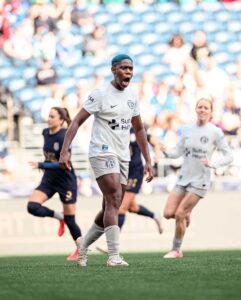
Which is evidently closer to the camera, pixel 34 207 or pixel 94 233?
pixel 94 233

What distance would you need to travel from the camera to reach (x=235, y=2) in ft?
81.6

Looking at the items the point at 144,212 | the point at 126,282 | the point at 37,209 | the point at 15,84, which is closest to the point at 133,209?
the point at 144,212

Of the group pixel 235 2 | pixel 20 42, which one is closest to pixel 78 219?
pixel 20 42

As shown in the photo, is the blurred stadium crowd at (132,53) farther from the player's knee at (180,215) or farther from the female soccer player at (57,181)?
the player's knee at (180,215)

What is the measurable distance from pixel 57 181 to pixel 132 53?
A: 10560 mm

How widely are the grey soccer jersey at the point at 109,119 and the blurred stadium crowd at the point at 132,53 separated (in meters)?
9.14

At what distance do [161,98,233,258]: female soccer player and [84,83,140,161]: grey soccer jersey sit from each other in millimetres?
3013

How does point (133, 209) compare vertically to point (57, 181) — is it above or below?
below

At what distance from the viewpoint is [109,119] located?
376 inches

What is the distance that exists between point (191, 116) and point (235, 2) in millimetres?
5649

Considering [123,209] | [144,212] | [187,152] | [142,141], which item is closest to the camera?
[142,141]

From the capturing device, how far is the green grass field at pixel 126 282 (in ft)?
21.6

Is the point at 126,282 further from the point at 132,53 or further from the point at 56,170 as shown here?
the point at 132,53

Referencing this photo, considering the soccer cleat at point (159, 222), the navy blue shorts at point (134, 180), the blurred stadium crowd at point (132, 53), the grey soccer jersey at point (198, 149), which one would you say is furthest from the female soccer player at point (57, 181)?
the blurred stadium crowd at point (132, 53)
